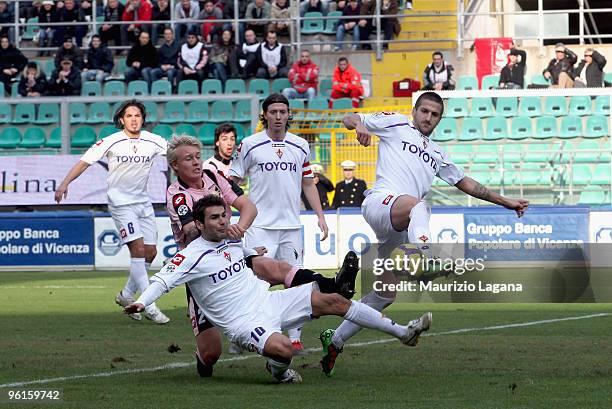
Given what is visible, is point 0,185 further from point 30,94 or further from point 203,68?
point 203,68

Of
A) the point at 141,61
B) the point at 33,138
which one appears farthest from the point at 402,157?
the point at 141,61

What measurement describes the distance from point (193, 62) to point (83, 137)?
3891mm

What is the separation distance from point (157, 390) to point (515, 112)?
65.1 feet

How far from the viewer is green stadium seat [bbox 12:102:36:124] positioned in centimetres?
2622

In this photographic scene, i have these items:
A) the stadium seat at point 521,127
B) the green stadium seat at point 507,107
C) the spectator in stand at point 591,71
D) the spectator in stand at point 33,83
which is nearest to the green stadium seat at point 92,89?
the spectator in stand at point 33,83

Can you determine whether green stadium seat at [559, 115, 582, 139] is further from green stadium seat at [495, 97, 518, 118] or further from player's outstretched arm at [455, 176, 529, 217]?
player's outstretched arm at [455, 176, 529, 217]

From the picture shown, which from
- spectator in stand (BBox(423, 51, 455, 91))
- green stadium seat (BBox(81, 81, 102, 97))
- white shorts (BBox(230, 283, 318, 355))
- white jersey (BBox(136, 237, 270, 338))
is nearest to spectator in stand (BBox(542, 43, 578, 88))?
spectator in stand (BBox(423, 51, 455, 91))

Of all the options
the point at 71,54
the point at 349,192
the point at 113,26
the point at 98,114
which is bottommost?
the point at 349,192

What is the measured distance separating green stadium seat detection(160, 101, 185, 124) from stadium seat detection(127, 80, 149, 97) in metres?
2.38

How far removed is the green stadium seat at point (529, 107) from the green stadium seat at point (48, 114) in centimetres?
986

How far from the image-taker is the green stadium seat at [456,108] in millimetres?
26766

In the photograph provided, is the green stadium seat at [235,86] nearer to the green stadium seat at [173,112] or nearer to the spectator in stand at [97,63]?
the green stadium seat at [173,112]

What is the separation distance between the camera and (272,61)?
28.4 meters

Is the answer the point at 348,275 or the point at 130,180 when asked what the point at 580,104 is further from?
the point at 348,275
